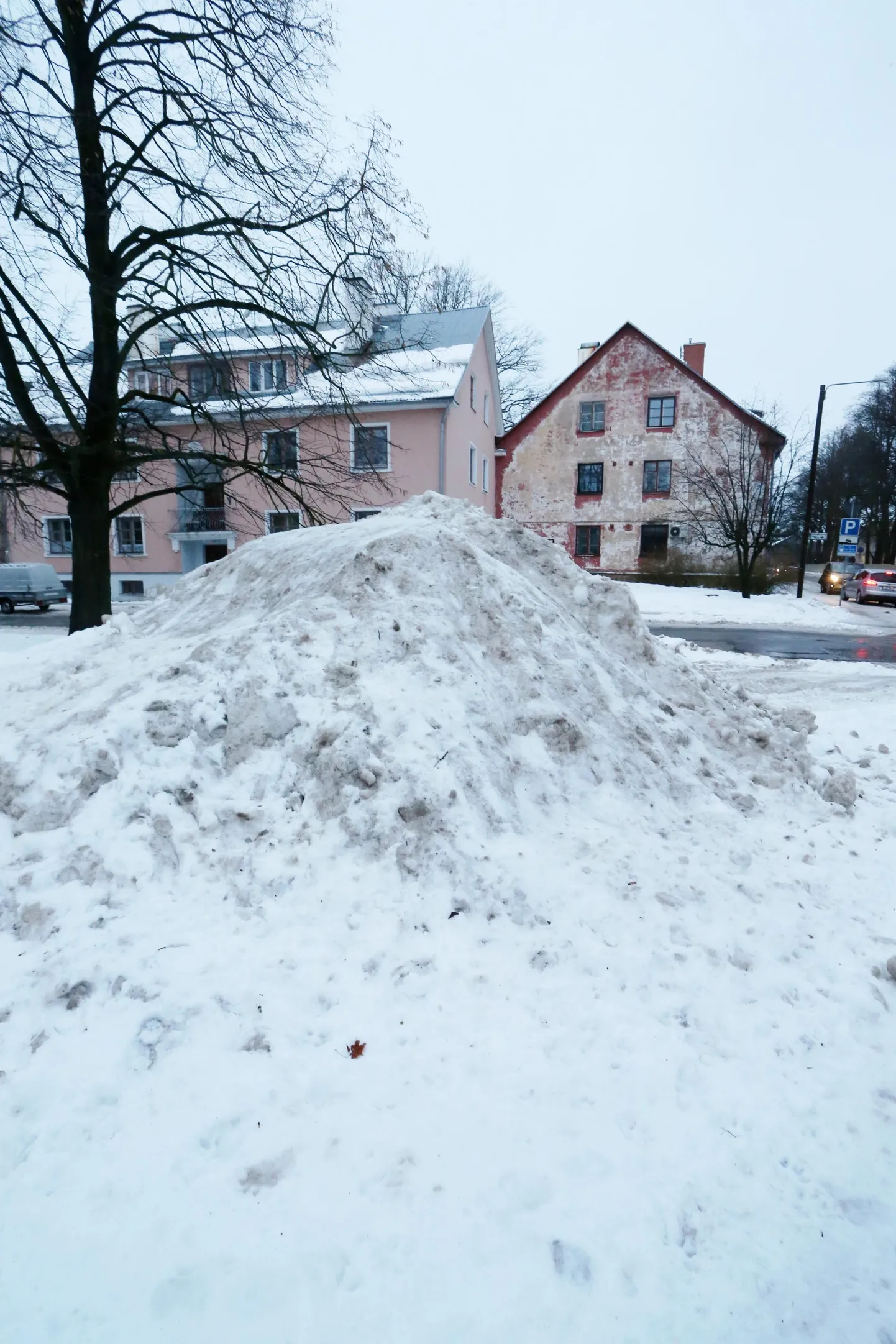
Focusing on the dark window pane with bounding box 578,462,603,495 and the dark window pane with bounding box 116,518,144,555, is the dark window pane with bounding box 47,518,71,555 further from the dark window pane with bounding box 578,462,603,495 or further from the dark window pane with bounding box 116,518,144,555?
the dark window pane with bounding box 578,462,603,495

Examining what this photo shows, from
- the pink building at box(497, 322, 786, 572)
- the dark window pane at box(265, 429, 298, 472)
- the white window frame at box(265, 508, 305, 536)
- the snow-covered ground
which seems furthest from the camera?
the pink building at box(497, 322, 786, 572)

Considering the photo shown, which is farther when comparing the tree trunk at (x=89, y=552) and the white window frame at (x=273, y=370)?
the tree trunk at (x=89, y=552)

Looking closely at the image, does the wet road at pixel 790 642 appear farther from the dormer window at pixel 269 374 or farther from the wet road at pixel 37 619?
the wet road at pixel 37 619

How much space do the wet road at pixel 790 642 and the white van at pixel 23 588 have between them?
18.1 metres

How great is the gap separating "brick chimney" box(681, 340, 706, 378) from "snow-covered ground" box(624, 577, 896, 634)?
12913 mm

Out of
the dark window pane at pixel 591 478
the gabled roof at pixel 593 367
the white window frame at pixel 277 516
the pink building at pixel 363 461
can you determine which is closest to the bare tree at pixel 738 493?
the gabled roof at pixel 593 367

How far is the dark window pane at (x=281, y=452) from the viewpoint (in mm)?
9781

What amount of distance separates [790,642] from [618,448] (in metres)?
17.3

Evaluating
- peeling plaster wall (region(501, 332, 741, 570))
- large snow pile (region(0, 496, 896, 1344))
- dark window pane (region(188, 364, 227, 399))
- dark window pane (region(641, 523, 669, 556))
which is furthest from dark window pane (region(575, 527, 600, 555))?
large snow pile (region(0, 496, 896, 1344))

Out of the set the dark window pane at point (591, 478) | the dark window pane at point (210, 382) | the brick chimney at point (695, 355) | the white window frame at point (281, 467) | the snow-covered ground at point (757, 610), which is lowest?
the snow-covered ground at point (757, 610)

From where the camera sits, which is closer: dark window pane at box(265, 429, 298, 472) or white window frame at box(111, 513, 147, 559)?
dark window pane at box(265, 429, 298, 472)

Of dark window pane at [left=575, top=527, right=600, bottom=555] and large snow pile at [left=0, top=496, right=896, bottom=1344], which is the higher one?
dark window pane at [left=575, top=527, right=600, bottom=555]

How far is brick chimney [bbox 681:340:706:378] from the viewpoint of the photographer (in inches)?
1286

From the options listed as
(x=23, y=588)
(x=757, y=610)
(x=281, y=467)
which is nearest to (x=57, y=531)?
(x=23, y=588)
